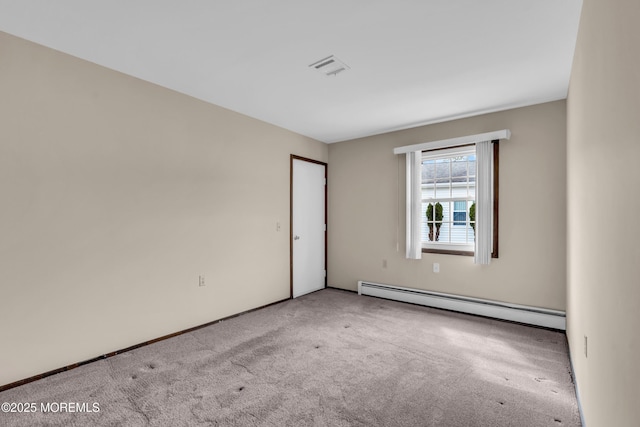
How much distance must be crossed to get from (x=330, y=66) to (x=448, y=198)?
8.40 ft

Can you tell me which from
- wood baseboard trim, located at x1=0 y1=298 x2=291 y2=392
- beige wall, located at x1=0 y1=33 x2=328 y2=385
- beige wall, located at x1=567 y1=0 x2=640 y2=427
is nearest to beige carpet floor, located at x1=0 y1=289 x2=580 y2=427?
wood baseboard trim, located at x1=0 y1=298 x2=291 y2=392

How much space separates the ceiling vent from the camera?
104 inches

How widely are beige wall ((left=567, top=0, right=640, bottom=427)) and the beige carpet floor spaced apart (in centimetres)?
61

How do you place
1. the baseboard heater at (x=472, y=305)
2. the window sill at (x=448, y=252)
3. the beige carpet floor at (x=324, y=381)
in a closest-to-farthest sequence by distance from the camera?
the beige carpet floor at (x=324, y=381) → the baseboard heater at (x=472, y=305) → the window sill at (x=448, y=252)

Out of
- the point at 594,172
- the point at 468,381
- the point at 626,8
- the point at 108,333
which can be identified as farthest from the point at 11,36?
the point at 468,381

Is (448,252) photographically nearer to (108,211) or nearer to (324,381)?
(324,381)

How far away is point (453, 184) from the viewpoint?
430cm

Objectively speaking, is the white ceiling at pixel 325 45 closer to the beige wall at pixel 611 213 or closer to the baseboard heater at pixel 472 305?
the beige wall at pixel 611 213

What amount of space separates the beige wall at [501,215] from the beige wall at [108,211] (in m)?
1.77

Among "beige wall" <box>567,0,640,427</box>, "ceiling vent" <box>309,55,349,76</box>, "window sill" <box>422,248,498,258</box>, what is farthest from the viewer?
"window sill" <box>422,248,498,258</box>

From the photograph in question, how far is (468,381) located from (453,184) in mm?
2656

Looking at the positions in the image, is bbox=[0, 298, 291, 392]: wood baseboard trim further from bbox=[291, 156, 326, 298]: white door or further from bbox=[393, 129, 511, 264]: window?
bbox=[393, 129, 511, 264]: window

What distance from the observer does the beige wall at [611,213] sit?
907 millimetres

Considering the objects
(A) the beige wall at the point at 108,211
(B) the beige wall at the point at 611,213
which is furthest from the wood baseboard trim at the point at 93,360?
(B) the beige wall at the point at 611,213
